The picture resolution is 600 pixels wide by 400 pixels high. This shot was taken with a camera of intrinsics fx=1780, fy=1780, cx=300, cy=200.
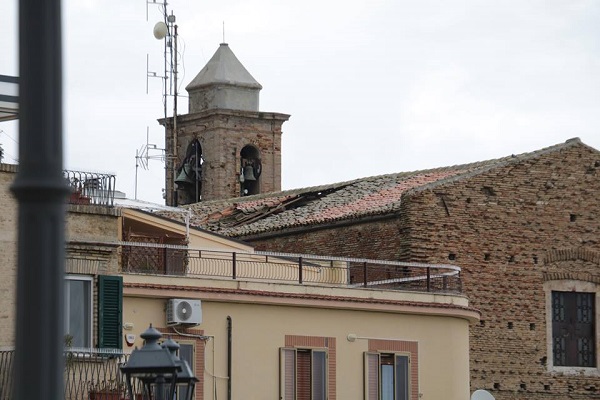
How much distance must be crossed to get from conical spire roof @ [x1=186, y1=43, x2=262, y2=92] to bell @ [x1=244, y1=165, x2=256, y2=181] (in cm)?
327

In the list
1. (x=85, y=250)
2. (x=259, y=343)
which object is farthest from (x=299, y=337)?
(x=85, y=250)

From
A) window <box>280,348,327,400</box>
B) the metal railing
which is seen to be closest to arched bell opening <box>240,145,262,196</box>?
window <box>280,348,327,400</box>

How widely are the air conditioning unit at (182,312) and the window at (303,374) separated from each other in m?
2.04

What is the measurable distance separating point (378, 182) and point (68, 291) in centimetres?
1733

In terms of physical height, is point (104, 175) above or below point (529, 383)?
above

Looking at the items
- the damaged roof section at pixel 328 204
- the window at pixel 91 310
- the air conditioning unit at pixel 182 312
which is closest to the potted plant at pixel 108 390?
the window at pixel 91 310

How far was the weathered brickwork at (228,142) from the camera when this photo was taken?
66938 mm

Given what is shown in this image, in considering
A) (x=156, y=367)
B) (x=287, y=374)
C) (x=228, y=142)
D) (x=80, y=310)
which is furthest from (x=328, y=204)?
(x=228, y=142)

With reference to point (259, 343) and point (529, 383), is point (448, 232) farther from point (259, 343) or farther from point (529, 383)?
point (259, 343)

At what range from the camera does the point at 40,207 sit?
19.2 feet

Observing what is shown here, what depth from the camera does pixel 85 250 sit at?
82.1 feet

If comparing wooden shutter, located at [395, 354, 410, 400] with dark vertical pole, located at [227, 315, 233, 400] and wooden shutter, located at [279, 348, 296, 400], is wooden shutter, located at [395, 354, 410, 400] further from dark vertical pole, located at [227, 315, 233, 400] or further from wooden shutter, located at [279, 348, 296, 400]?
dark vertical pole, located at [227, 315, 233, 400]

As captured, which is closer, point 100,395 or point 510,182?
point 100,395

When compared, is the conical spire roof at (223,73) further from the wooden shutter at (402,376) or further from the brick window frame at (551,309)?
the wooden shutter at (402,376)
